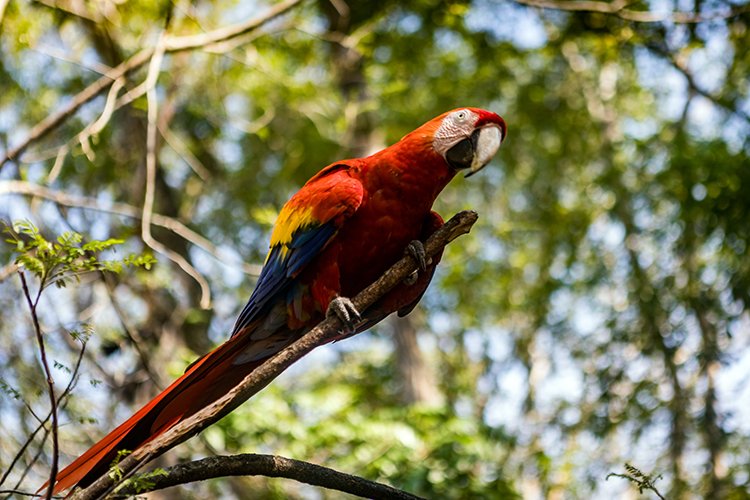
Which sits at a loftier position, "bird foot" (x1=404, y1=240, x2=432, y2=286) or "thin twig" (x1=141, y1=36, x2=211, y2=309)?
"thin twig" (x1=141, y1=36, x2=211, y2=309)

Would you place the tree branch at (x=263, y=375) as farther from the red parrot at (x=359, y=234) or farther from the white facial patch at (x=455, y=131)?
the white facial patch at (x=455, y=131)

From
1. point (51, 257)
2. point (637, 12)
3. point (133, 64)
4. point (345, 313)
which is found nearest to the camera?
point (51, 257)

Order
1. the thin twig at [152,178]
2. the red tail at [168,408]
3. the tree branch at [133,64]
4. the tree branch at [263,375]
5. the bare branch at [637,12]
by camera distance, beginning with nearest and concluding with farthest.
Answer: the tree branch at [263,375] → the red tail at [168,408] → the thin twig at [152,178] → the tree branch at [133,64] → the bare branch at [637,12]

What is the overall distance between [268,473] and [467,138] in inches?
48.4

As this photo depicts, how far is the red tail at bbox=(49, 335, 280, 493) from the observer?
6.37 feet

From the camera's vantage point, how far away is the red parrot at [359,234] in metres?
2.49

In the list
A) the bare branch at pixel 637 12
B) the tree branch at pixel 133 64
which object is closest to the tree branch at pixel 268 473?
the tree branch at pixel 133 64

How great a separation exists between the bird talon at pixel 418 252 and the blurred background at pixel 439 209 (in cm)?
105

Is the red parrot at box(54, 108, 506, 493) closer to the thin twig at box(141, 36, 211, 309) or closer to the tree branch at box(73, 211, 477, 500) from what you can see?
the tree branch at box(73, 211, 477, 500)

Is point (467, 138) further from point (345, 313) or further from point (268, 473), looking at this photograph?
point (268, 473)

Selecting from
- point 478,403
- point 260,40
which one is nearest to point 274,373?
point 260,40

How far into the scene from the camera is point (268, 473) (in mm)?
1903

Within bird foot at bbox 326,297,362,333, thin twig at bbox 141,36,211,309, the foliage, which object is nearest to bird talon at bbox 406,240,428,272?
bird foot at bbox 326,297,362,333

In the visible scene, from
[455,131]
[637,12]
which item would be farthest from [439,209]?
[455,131]
